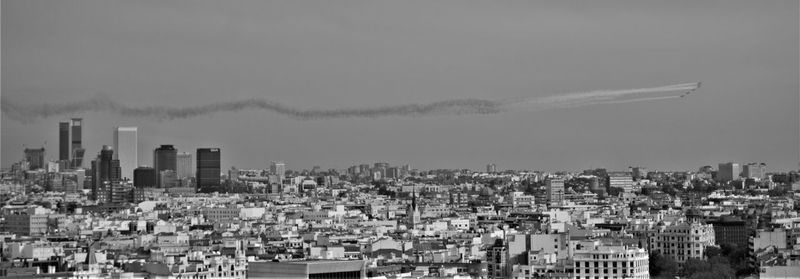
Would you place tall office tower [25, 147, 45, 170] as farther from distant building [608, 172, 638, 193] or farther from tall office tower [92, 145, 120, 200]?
distant building [608, 172, 638, 193]

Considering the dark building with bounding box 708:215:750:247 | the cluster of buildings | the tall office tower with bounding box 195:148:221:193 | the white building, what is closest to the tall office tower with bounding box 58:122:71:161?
the cluster of buildings

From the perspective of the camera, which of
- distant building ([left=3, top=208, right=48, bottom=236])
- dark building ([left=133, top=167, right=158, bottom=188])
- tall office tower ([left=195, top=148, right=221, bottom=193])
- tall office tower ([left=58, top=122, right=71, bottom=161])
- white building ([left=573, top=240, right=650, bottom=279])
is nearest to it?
A: white building ([left=573, top=240, right=650, bottom=279])

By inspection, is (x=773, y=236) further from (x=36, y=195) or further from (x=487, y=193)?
(x=487, y=193)

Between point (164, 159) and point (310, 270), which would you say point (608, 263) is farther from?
point (164, 159)

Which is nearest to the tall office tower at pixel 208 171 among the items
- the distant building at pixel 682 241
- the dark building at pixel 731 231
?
the dark building at pixel 731 231

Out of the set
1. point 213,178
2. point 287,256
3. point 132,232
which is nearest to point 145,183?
point 213,178

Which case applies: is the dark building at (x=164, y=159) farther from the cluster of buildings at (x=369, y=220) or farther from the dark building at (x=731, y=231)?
the dark building at (x=731, y=231)
